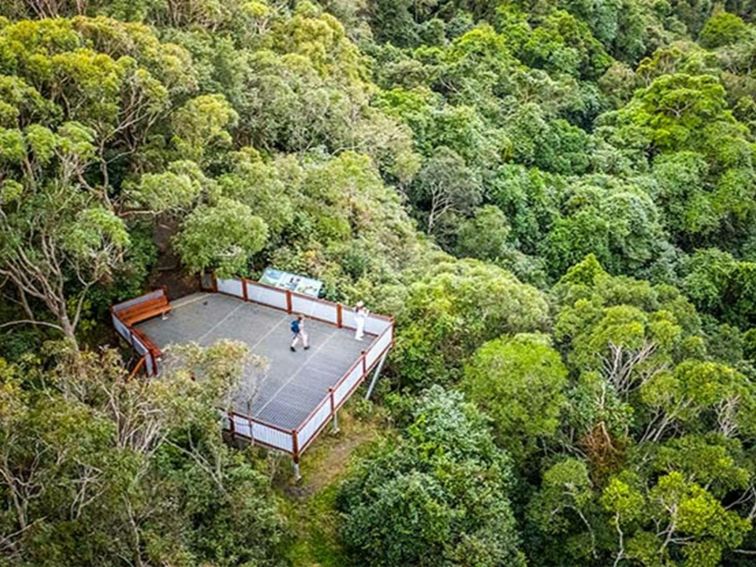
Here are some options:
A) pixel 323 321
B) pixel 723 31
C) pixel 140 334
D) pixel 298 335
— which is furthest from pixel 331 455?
pixel 723 31

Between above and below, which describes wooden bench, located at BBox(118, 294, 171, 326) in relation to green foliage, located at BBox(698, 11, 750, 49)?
below

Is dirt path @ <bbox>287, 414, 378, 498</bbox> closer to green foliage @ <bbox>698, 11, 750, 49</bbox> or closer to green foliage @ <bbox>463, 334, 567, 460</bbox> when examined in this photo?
green foliage @ <bbox>463, 334, 567, 460</bbox>

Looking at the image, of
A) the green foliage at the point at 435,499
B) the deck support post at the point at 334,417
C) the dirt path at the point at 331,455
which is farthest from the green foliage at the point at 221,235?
the green foliage at the point at 435,499

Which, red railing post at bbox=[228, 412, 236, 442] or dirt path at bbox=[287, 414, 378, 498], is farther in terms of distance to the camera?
dirt path at bbox=[287, 414, 378, 498]

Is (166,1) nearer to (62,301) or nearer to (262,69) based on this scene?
(262,69)

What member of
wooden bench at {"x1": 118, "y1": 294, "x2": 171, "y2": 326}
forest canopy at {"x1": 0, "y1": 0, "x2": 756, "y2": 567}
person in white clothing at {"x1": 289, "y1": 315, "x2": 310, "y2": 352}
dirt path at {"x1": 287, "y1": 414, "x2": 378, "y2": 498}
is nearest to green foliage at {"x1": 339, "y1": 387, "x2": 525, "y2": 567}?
forest canopy at {"x1": 0, "y1": 0, "x2": 756, "y2": 567}

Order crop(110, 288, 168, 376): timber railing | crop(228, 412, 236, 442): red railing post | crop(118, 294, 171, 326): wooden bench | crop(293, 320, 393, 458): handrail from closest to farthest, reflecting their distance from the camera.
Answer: crop(228, 412, 236, 442): red railing post, crop(293, 320, 393, 458): handrail, crop(110, 288, 168, 376): timber railing, crop(118, 294, 171, 326): wooden bench

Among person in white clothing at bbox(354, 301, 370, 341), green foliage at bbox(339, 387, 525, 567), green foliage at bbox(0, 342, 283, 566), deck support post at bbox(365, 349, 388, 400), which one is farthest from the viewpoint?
deck support post at bbox(365, 349, 388, 400)
